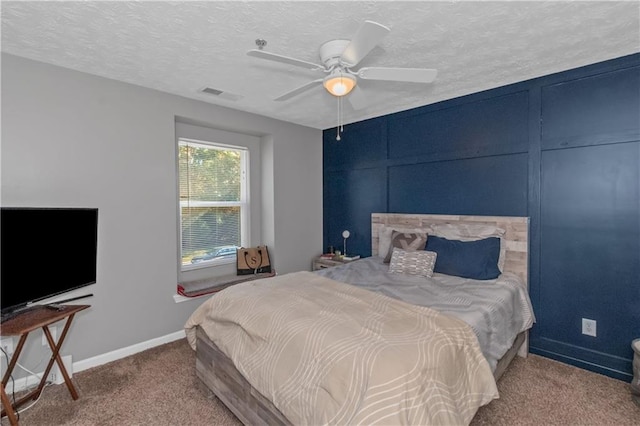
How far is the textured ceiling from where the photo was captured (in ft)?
5.75

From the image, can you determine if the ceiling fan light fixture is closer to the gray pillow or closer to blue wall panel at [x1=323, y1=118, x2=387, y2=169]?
the gray pillow

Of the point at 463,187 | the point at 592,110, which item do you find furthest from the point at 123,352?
the point at 592,110

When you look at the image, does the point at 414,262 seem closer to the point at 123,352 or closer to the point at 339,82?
the point at 339,82

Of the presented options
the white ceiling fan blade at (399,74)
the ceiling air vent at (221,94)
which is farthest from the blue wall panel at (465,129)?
the ceiling air vent at (221,94)

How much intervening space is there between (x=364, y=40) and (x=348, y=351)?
1576 millimetres

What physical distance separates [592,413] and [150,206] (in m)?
3.82

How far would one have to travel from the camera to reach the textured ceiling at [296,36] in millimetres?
1752

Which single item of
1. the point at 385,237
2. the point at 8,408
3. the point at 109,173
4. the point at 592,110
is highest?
the point at 592,110

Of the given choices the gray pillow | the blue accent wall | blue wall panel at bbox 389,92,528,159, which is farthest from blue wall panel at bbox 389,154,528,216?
the gray pillow

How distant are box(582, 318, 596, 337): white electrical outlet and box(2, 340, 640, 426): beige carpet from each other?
0.31 metres

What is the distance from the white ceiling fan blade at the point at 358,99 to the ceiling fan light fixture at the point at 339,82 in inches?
40.9

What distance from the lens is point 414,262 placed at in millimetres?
2889

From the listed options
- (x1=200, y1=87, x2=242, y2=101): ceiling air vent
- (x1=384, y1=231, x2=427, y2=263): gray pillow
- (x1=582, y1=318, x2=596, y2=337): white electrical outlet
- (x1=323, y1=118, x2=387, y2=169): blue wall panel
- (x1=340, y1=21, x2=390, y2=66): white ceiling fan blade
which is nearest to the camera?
(x1=340, y1=21, x2=390, y2=66): white ceiling fan blade

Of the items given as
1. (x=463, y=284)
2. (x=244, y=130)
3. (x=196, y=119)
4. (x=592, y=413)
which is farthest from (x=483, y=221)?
(x=196, y=119)
